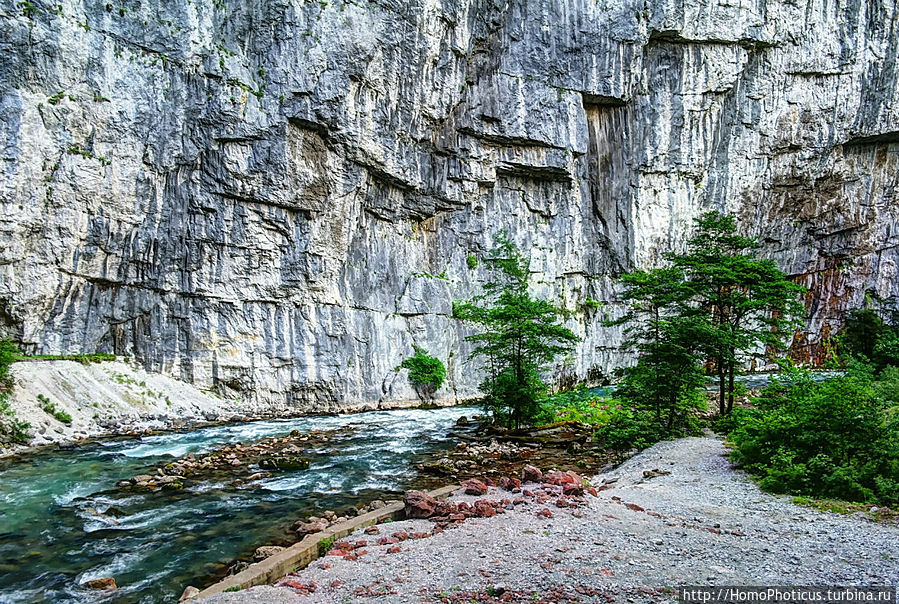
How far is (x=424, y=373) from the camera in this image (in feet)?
126

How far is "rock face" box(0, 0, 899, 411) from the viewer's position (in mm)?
28266

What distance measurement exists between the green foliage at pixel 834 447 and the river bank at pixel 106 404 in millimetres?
24247

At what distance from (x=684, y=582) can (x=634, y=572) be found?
0.61 meters

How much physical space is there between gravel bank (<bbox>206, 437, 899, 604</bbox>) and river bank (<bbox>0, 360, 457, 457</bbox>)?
61.9 feet

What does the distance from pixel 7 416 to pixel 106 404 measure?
4.77m

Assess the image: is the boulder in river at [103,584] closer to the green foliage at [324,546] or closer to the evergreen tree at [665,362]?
the green foliage at [324,546]

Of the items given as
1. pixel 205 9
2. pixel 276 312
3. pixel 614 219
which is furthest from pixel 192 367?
pixel 614 219

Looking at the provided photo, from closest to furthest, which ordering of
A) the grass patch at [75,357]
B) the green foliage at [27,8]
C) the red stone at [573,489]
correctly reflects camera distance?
the red stone at [573,489] → the grass patch at [75,357] → the green foliage at [27,8]

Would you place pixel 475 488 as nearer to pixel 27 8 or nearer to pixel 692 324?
pixel 692 324

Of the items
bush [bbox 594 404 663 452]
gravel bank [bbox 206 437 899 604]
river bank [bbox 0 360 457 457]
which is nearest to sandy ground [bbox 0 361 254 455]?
river bank [bbox 0 360 457 457]

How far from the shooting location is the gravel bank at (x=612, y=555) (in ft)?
20.4

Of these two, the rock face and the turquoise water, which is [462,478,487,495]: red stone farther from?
the rock face

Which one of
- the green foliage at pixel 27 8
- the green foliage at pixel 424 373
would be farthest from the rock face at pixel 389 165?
the green foliage at pixel 424 373

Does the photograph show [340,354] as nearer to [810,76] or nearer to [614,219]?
[614,219]
